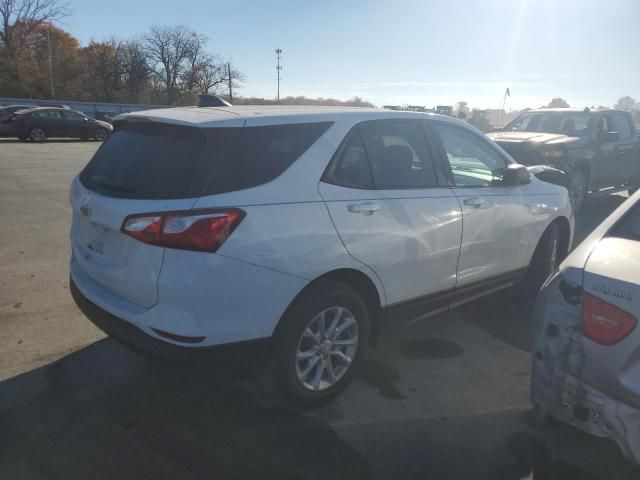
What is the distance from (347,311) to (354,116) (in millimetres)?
1280

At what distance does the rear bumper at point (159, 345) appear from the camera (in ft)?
8.36

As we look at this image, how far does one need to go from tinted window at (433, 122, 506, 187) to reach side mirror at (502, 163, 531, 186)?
0.14 feet

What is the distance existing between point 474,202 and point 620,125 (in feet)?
27.9

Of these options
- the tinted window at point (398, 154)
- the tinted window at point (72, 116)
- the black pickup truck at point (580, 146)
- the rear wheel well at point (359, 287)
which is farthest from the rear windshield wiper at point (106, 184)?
the tinted window at point (72, 116)

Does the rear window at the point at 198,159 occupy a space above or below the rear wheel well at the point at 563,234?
above

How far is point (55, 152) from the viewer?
1794 centimetres

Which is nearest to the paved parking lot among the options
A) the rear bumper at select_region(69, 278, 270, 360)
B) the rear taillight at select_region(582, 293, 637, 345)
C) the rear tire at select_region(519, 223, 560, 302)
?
the rear bumper at select_region(69, 278, 270, 360)

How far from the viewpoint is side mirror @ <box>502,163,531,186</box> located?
165 inches

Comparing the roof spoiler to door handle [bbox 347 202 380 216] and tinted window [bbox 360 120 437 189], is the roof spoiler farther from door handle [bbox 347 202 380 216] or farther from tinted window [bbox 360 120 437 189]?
door handle [bbox 347 202 380 216]

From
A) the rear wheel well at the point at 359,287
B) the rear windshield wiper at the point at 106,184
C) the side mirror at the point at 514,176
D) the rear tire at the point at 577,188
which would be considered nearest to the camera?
the rear windshield wiper at the point at 106,184

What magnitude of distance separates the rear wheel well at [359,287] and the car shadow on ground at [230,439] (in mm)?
567

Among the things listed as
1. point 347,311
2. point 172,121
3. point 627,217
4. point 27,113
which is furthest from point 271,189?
point 27,113

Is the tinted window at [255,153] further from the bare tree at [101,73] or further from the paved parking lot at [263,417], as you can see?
the bare tree at [101,73]

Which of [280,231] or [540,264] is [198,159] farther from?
[540,264]
